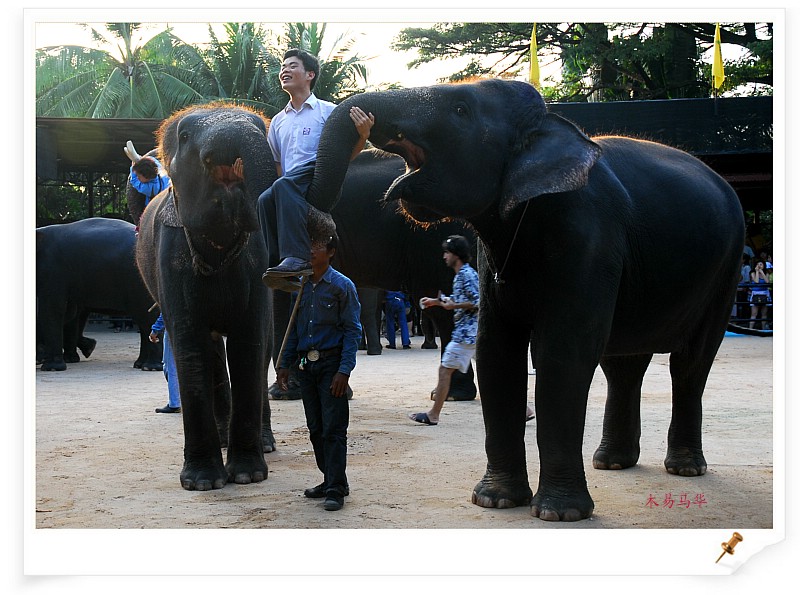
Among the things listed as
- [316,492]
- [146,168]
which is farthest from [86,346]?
[316,492]

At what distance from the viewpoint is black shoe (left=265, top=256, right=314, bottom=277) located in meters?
4.60

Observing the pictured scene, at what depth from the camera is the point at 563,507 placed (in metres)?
4.75

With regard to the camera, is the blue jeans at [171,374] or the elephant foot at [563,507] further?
the blue jeans at [171,374]

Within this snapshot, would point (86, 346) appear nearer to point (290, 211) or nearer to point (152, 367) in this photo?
point (152, 367)

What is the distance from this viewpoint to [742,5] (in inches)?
189

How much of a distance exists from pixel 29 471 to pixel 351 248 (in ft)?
16.7

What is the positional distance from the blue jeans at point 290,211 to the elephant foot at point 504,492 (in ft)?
4.93

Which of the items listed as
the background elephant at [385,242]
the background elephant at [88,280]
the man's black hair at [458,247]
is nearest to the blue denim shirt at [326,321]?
the man's black hair at [458,247]

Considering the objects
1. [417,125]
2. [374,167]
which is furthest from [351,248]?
[417,125]

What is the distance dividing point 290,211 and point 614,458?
2.75m

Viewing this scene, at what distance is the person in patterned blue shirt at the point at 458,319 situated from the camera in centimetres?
795

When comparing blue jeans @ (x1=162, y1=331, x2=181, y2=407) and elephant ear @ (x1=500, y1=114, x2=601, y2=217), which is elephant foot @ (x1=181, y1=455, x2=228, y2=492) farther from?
blue jeans @ (x1=162, y1=331, x2=181, y2=407)

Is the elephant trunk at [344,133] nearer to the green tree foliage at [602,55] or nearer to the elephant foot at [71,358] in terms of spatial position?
the elephant foot at [71,358]

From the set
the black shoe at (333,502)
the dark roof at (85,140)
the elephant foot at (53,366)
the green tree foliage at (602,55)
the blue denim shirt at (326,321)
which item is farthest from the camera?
the green tree foliage at (602,55)
